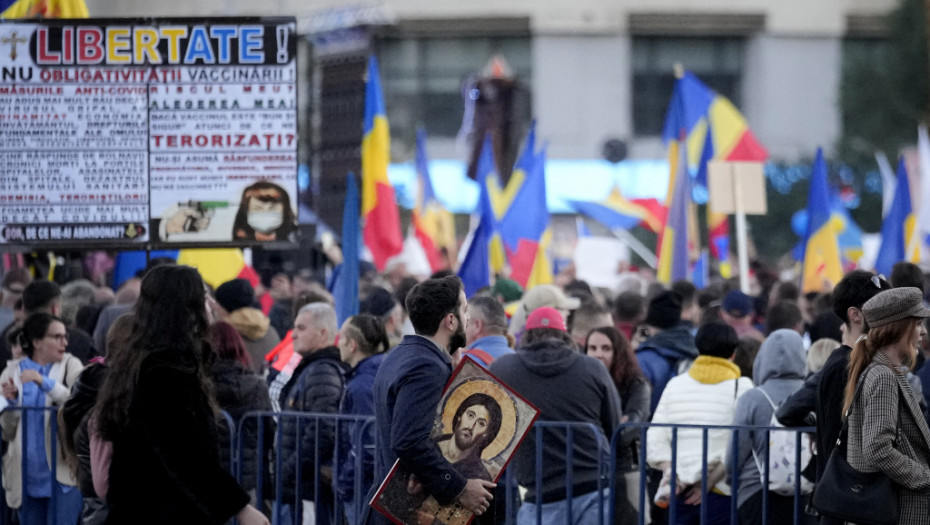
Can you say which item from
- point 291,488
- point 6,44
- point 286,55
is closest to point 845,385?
point 291,488

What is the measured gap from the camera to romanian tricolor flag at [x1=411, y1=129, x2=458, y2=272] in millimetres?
20266

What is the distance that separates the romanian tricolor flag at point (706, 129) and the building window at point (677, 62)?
84.4ft

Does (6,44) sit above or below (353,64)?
below

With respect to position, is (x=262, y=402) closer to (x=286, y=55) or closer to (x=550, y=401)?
(x=550, y=401)

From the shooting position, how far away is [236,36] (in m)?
9.09

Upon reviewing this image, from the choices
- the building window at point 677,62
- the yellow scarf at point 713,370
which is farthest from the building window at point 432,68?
the yellow scarf at point 713,370

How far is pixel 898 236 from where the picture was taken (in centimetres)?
1531

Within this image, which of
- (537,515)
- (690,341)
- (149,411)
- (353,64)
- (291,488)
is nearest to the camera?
(149,411)

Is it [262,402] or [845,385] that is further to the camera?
[262,402]

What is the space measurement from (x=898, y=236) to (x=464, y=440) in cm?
1107

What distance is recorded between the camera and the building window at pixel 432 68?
42.5 metres

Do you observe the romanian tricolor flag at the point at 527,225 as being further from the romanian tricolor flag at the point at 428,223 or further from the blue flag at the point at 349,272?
the romanian tricolor flag at the point at 428,223

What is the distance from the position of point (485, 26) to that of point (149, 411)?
38438mm

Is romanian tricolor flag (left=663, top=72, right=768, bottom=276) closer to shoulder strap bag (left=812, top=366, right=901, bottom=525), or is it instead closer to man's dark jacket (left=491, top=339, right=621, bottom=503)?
man's dark jacket (left=491, top=339, right=621, bottom=503)
